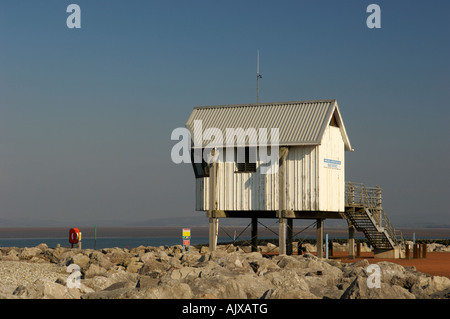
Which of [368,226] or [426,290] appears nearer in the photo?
[426,290]

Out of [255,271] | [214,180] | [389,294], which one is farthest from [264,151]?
[389,294]

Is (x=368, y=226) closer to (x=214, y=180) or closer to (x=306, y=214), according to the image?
(x=306, y=214)

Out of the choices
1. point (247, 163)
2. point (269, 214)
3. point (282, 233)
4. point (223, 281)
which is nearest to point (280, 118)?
point (247, 163)

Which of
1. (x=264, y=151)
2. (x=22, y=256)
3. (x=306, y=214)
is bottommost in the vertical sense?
(x=22, y=256)

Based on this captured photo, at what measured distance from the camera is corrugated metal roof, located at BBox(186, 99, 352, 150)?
110ft

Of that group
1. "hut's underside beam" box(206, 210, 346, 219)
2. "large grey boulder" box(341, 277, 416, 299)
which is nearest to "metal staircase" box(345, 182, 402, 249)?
"hut's underside beam" box(206, 210, 346, 219)

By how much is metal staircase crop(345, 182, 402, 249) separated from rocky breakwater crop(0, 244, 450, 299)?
10.1 meters

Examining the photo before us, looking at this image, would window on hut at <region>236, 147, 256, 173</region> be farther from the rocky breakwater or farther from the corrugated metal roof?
the rocky breakwater

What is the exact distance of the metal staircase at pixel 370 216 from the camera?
1533 inches

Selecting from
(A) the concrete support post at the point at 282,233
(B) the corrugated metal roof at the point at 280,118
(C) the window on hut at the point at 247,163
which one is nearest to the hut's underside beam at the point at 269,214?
(A) the concrete support post at the point at 282,233

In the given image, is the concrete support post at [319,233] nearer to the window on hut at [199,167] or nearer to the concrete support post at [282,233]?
the concrete support post at [282,233]
